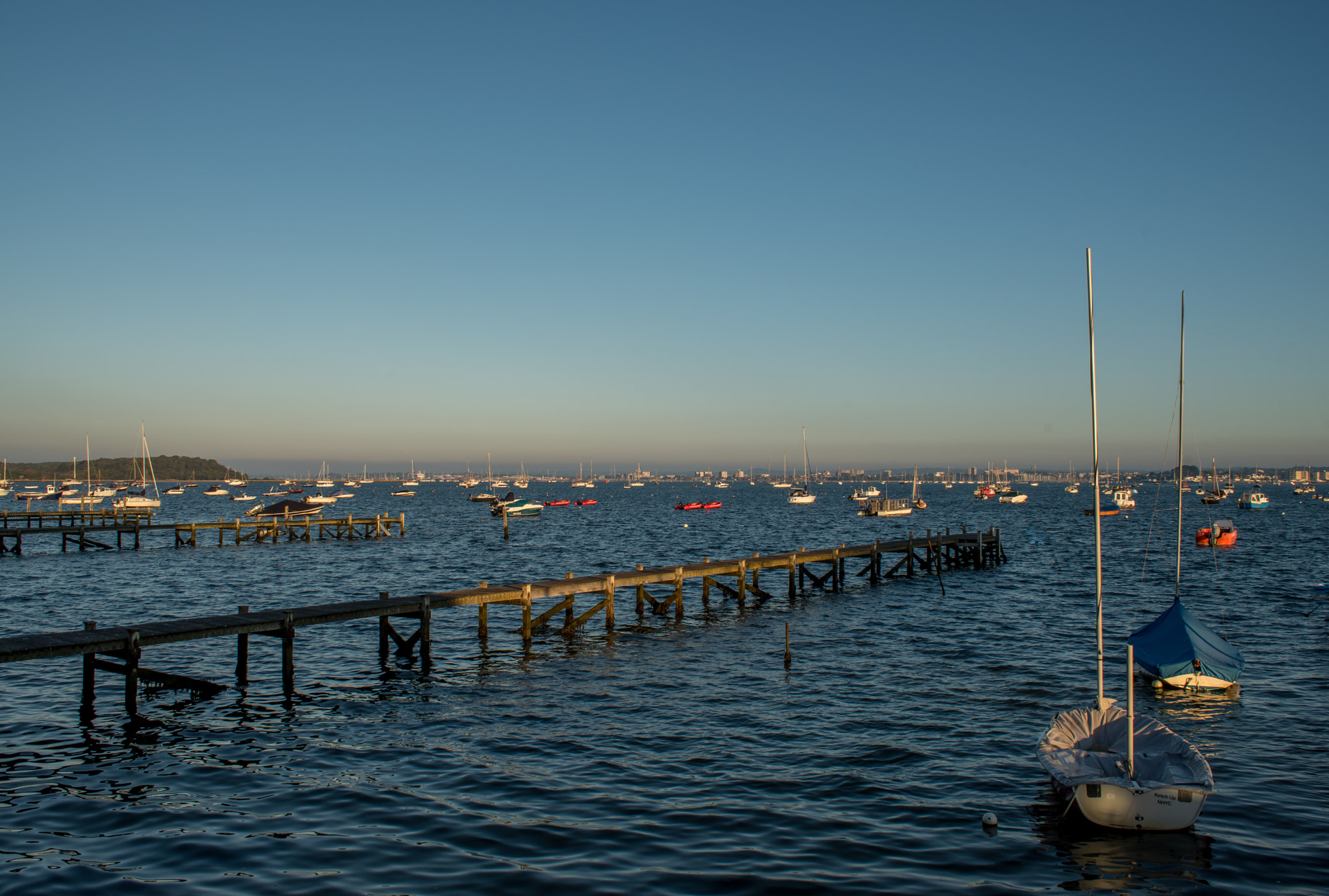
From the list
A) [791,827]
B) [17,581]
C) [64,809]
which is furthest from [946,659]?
[17,581]

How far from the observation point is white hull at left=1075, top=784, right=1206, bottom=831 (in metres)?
14.4

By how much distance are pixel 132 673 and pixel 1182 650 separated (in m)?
27.6

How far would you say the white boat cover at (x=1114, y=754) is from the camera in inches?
590

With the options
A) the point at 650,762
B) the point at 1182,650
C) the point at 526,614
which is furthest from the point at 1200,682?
the point at 526,614

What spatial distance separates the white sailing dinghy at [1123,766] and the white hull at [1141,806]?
1 centimetres

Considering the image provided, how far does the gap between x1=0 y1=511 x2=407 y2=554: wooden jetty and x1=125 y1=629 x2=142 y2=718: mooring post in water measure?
47770 millimetres

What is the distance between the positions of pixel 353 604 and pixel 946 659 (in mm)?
19144

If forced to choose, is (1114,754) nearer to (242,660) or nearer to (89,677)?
(242,660)

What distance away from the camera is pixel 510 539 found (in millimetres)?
87375

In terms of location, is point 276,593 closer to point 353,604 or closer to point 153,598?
point 153,598

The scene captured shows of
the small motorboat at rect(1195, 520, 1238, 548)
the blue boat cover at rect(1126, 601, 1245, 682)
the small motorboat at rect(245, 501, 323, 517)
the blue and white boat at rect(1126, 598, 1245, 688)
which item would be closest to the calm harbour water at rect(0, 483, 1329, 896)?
the blue and white boat at rect(1126, 598, 1245, 688)

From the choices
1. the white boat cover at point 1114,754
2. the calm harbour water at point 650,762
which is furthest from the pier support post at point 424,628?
the white boat cover at point 1114,754

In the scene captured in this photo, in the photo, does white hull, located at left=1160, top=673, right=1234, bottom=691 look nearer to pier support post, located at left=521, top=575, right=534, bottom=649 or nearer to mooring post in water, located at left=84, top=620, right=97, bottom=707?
pier support post, located at left=521, top=575, right=534, bottom=649

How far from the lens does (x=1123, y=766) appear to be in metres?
15.6
